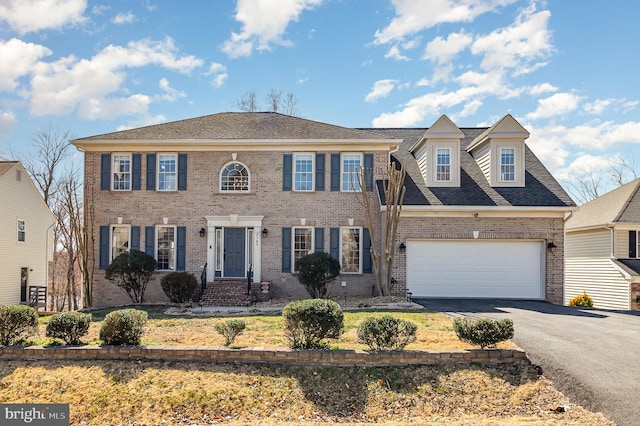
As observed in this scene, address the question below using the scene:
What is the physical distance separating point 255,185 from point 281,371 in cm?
1007

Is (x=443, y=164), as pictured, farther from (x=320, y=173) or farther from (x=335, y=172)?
(x=320, y=173)

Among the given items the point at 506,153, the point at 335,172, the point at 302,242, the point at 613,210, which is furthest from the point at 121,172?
the point at 613,210

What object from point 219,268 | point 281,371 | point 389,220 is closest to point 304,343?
point 281,371

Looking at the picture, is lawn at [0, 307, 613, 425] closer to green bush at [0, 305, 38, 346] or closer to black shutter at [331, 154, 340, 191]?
green bush at [0, 305, 38, 346]

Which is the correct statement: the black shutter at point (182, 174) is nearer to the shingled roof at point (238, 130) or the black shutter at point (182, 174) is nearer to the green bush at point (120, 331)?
the shingled roof at point (238, 130)

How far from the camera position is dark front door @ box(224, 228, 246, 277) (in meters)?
16.8

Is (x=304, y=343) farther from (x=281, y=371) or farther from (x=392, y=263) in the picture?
(x=392, y=263)

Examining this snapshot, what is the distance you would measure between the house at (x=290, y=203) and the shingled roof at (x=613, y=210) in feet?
16.8

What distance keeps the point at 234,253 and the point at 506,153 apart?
10.5 metres

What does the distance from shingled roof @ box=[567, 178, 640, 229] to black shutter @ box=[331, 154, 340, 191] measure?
38.8 feet

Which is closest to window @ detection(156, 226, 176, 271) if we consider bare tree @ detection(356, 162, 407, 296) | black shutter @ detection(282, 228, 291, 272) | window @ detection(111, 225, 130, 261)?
window @ detection(111, 225, 130, 261)

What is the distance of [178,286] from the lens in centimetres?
1504

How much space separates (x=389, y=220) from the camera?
15352 mm

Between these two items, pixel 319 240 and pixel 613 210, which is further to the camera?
pixel 613 210
